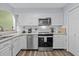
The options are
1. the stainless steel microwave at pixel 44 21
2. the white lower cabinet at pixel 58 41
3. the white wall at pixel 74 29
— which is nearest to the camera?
the white wall at pixel 74 29

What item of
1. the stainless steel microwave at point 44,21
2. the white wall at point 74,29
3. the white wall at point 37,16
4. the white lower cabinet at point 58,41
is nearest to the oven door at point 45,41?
the white lower cabinet at point 58,41

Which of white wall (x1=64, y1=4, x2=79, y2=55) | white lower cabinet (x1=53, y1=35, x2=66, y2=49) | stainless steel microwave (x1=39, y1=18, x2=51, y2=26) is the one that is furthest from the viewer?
stainless steel microwave (x1=39, y1=18, x2=51, y2=26)

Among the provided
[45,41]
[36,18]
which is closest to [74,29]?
[45,41]

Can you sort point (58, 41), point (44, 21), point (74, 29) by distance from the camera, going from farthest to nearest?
1. point (44, 21)
2. point (58, 41)
3. point (74, 29)

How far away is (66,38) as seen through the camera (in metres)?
5.09

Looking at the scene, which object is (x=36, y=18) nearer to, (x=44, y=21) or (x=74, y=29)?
(x=44, y=21)

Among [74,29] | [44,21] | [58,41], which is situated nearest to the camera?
[74,29]

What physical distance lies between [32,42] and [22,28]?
3.36 feet

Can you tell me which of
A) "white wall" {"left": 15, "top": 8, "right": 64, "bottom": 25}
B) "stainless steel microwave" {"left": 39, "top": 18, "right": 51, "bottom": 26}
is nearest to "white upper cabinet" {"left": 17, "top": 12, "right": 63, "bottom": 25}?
"white wall" {"left": 15, "top": 8, "right": 64, "bottom": 25}

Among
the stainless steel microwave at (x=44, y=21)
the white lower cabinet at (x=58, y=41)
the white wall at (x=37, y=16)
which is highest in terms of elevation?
the white wall at (x=37, y=16)

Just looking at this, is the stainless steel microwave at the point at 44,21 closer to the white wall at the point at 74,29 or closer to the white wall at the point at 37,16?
the white wall at the point at 37,16

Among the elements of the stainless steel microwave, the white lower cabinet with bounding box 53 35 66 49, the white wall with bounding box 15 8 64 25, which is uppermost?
the white wall with bounding box 15 8 64 25

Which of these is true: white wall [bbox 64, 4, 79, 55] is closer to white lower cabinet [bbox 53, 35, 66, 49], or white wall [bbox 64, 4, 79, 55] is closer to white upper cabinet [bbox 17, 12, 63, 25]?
white lower cabinet [bbox 53, 35, 66, 49]

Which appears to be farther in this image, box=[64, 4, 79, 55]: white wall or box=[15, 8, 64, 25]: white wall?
box=[15, 8, 64, 25]: white wall
